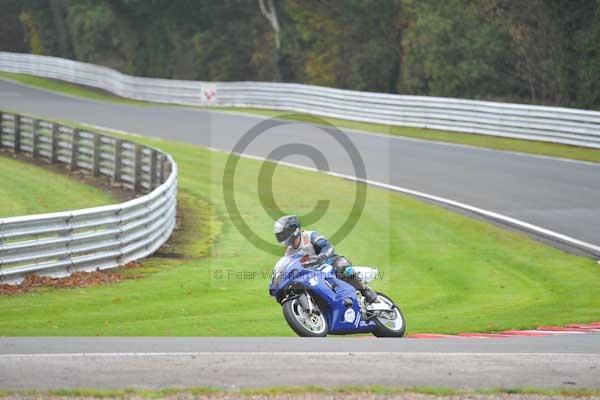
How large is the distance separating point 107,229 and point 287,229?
20.8 ft

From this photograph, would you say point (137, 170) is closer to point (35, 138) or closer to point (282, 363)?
point (35, 138)

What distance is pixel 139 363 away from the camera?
8.90m

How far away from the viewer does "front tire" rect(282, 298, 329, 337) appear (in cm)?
1127

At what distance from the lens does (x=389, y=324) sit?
11984mm

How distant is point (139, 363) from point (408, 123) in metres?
28.0

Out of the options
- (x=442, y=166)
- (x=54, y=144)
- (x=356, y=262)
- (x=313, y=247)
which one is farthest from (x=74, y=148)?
(x=313, y=247)

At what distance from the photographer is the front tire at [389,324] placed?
1188 cm

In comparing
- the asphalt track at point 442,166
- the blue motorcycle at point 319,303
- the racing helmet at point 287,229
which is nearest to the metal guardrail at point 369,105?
the asphalt track at point 442,166

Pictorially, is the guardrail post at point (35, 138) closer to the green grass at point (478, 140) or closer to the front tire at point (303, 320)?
the green grass at point (478, 140)

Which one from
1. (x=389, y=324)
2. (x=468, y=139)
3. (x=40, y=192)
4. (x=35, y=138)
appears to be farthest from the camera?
(x=468, y=139)

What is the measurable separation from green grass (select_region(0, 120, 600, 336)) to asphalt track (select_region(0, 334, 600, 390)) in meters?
2.47

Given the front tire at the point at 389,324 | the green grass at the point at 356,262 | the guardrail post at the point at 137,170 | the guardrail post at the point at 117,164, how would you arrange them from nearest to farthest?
1. the front tire at the point at 389,324
2. the green grass at the point at 356,262
3. the guardrail post at the point at 137,170
4. the guardrail post at the point at 117,164

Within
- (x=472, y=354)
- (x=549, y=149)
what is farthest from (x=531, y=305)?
(x=549, y=149)

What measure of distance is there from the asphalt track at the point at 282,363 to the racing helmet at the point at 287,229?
1535 mm
